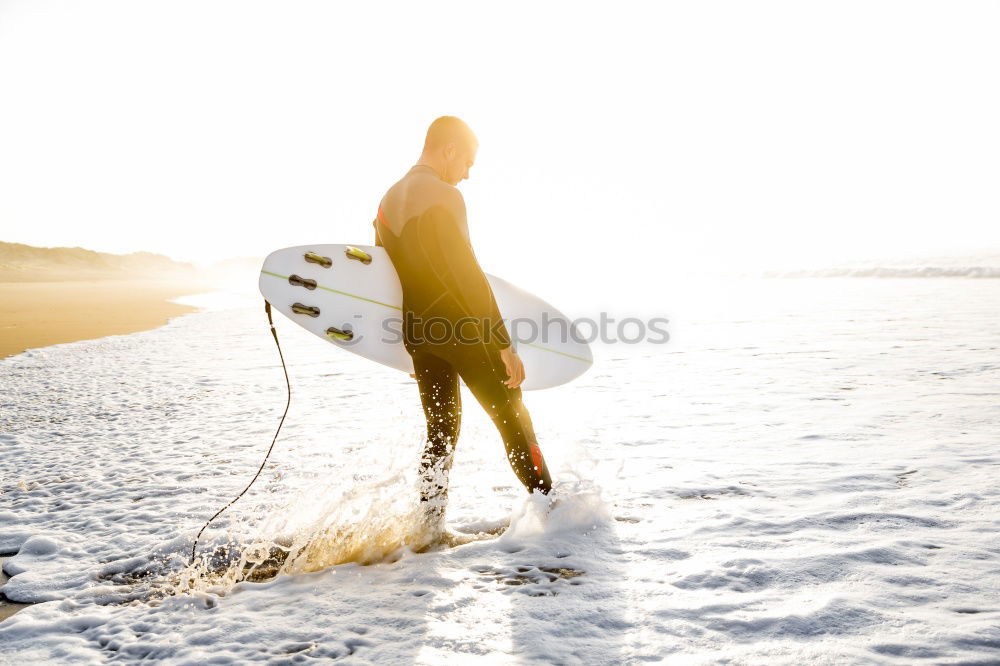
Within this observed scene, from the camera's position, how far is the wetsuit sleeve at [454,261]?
259 centimetres

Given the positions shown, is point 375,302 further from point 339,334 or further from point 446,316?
point 446,316

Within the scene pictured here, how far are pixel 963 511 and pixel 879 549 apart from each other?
68 cm

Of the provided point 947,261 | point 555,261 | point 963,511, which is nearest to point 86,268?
point 555,261

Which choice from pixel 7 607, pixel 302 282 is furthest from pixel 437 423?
pixel 7 607

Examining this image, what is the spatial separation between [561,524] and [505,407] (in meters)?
0.65

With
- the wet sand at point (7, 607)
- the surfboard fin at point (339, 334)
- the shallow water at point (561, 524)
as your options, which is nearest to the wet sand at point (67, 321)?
the shallow water at point (561, 524)

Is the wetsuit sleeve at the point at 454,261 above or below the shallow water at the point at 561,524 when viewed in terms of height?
above

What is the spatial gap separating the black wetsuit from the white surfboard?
652 mm

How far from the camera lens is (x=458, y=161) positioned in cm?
277

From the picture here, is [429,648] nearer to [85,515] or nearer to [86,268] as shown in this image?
[85,515]

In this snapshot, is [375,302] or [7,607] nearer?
[7,607]

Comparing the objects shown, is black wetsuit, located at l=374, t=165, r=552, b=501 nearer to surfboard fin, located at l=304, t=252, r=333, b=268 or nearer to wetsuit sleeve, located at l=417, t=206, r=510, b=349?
wetsuit sleeve, located at l=417, t=206, r=510, b=349

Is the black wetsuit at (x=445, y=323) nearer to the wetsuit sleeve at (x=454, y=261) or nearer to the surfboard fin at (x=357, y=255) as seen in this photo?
the wetsuit sleeve at (x=454, y=261)

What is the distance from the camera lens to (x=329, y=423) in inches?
211
